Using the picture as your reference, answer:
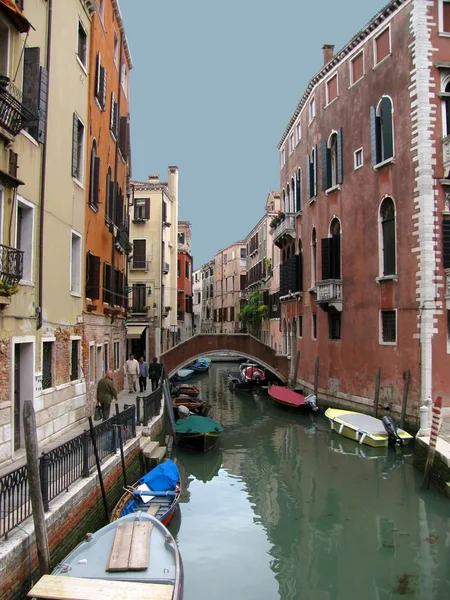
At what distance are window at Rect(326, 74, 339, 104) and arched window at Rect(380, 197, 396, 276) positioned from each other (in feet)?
19.8

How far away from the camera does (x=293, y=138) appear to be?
27750mm

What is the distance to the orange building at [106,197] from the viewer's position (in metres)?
14.4

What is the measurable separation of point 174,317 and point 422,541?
2812cm

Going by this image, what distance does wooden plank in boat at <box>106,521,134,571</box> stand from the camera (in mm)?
6488

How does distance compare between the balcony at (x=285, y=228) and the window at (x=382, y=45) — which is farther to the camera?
the balcony at (x=285, y=228)

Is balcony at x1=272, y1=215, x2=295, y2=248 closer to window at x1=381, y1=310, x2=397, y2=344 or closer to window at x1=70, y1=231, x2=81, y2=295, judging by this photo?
window at x1=381, y1=310, x2=397, y2=344

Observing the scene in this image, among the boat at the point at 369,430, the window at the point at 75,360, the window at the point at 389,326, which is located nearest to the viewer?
the window at the point at 75,360

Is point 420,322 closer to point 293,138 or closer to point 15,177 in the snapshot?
point 15,177

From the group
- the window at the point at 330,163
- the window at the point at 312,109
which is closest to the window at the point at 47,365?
the window at the point at 330,163

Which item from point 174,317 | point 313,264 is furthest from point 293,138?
point 174,317

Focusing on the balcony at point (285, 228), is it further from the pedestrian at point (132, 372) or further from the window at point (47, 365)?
the window at point (47, 365)

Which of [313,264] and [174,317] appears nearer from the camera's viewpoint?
[313,264]

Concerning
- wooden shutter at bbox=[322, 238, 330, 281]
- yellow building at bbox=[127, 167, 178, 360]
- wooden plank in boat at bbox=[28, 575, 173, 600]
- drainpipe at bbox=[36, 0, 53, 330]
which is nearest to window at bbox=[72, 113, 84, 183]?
drainpipe at bbox=[36, 0, 53, 330]

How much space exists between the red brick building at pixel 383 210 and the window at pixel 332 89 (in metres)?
0.05
